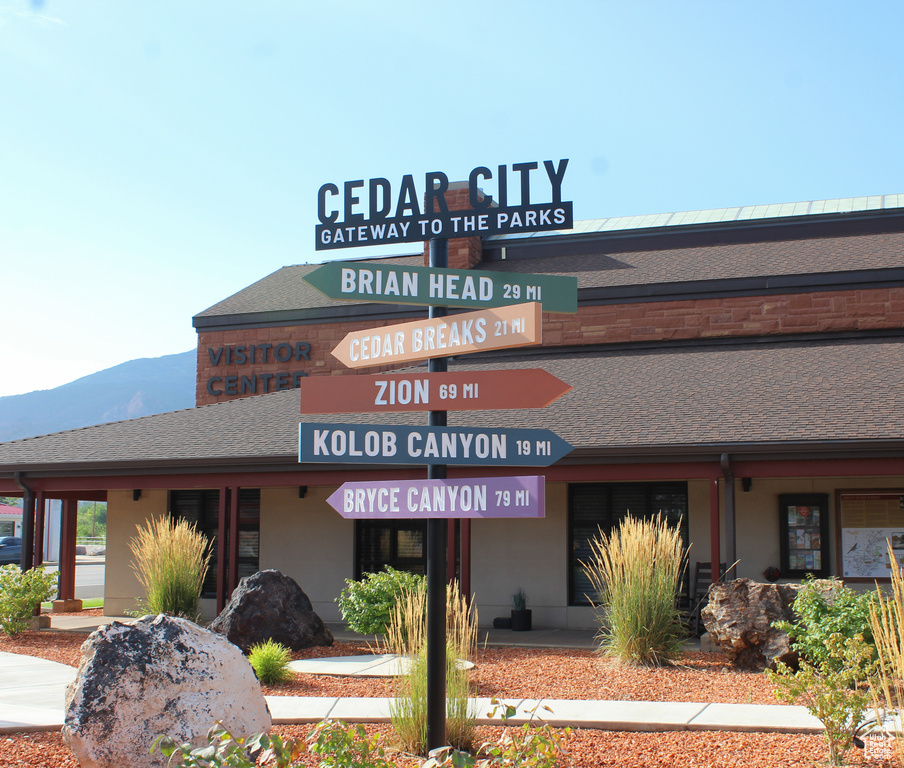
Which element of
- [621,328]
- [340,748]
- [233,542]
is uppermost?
[621,328]

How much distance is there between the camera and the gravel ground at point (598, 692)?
5.64 meters

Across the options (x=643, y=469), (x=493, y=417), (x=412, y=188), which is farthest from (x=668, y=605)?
(x=412, y=188)

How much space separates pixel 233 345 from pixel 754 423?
36.9 ft

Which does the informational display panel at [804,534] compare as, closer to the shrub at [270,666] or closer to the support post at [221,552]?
the shrub at [270,666]

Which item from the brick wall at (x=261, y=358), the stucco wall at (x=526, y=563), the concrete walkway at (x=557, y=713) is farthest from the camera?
the brick wall at (x=261, y=358)

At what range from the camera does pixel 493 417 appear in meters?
12.9

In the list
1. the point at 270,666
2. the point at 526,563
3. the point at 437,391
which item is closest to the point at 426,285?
the point at 437,391

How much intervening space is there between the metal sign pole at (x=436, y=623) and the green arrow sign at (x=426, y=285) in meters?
0.47

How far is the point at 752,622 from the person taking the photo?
894cm

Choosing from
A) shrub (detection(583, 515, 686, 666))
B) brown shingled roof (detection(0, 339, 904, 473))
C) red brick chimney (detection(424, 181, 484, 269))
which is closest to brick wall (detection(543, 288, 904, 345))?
brown shingled roof (detection(0, 339, 904, 473))

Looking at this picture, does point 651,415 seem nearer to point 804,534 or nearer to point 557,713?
point 804,534

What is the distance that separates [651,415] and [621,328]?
14.8 ft

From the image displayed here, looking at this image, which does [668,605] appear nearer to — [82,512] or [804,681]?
[804,681]

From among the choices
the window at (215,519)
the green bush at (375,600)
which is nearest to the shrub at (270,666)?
the green bush at (375,600)
